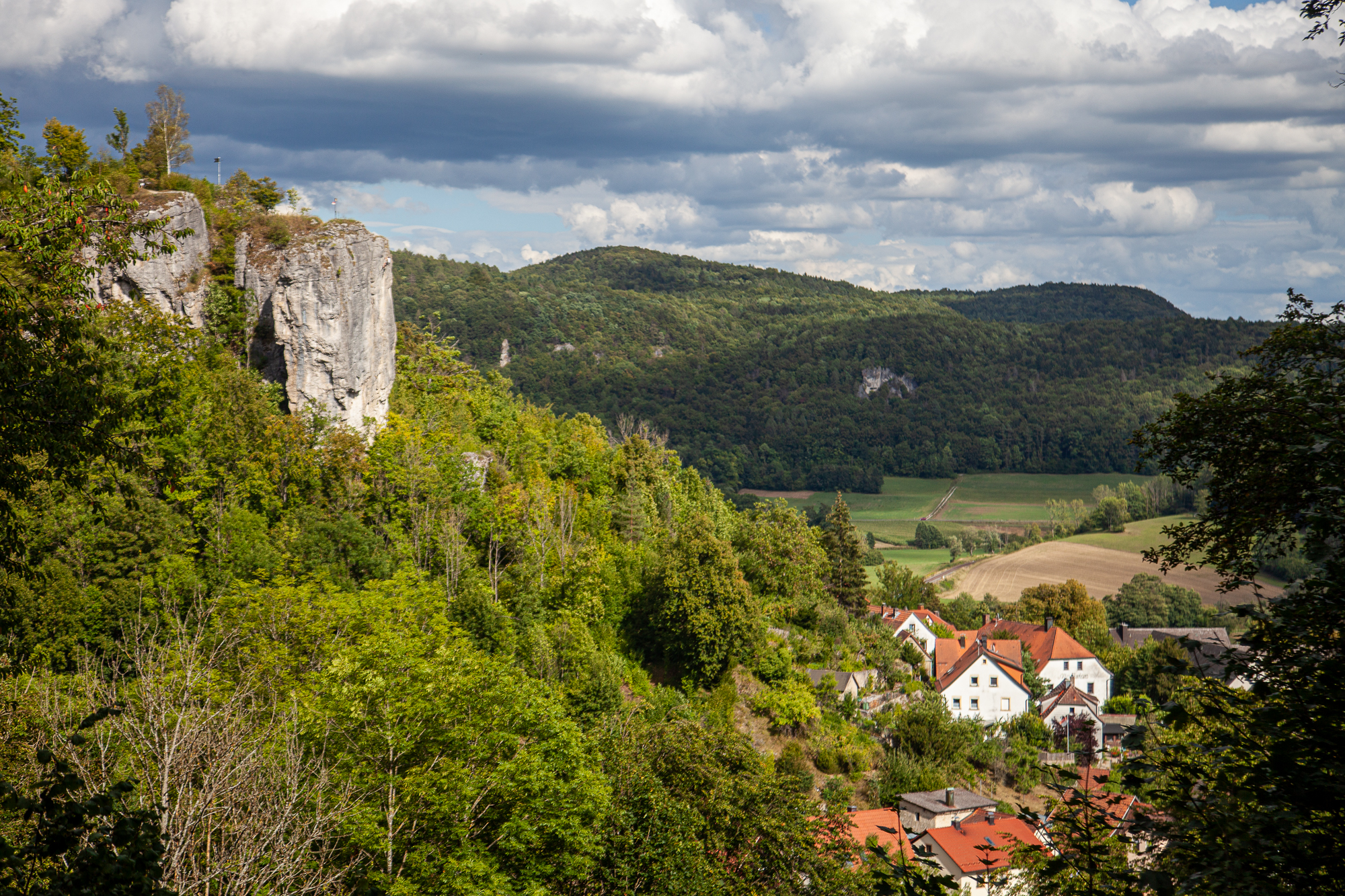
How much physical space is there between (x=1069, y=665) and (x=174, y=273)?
63557mm

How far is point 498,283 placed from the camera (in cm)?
16062

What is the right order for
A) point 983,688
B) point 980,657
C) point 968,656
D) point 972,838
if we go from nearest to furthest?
1. point 972,838
2. point 980,657
3. point 983,688
4. point 968,656

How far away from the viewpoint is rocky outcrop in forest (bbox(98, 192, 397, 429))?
37.9m

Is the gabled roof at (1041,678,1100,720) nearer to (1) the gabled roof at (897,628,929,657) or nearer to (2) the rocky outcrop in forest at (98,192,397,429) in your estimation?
(1) the gabled roof at (897,628,929,657)

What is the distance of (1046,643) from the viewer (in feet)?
230

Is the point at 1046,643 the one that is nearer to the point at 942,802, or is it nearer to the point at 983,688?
the point at 983,688

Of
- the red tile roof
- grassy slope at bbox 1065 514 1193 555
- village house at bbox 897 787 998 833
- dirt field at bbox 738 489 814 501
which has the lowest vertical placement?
the red tile roof

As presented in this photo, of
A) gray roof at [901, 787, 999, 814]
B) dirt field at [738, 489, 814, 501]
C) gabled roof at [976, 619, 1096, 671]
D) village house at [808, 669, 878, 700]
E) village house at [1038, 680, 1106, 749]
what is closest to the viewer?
gray roof at [901, 787, 999, 814]

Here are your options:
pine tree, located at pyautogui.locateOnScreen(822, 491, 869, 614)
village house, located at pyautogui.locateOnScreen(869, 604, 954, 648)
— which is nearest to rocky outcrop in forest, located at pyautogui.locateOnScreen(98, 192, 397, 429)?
pine tree, located at pyautogui.locateOnScreen(822, 491, 869, 614)

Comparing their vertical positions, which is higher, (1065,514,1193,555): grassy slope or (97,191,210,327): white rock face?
(97,191,210,327): white rock face

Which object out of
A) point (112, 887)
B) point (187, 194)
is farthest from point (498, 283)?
point (112, 887)

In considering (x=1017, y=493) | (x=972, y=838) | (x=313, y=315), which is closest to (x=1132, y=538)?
(x=1017, y=493)

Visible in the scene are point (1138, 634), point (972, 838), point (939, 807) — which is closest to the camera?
point (972, 838)

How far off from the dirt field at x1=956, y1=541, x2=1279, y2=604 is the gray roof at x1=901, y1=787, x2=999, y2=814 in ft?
186
